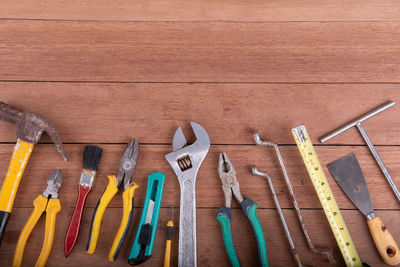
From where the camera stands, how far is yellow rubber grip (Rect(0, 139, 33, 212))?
0.90m

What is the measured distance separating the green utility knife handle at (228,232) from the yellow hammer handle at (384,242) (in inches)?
17.6

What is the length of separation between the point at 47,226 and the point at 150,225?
0.32 metres

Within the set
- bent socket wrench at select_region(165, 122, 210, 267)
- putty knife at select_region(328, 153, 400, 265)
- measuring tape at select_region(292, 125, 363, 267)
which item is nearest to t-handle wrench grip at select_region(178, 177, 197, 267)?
bent socket wrench at select_region(165, 122, 210, 267)

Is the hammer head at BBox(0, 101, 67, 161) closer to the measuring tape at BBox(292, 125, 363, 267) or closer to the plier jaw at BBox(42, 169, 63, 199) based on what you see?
the plier jaw at BBox(42, 169, 63, 199)

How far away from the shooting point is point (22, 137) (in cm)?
95

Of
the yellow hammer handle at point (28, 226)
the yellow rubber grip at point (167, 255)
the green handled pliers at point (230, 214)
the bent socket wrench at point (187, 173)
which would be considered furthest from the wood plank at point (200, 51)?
the yellow rubber grip at point (167, 255)

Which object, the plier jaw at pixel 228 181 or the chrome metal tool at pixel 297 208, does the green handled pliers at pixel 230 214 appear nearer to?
the plier jaw at pixel 228 181

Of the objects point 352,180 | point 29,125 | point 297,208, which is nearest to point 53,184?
point 29,125

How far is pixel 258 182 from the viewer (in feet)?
3.20

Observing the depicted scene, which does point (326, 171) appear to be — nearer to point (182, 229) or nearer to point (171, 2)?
point (182, 229)

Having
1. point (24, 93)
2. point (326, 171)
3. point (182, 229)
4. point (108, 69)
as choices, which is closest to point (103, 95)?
point (108, 69)

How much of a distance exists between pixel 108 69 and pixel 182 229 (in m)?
0.65

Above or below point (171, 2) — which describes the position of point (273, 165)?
below

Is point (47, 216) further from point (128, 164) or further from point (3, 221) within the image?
point (128, 164)
